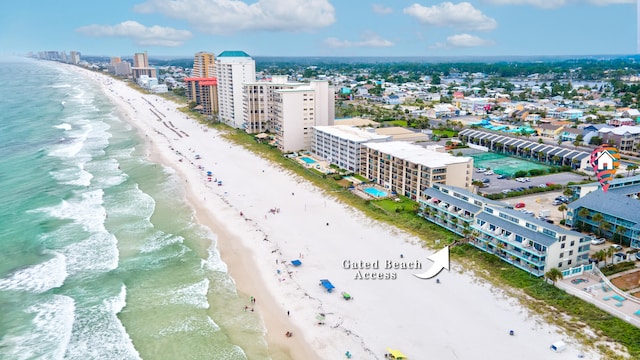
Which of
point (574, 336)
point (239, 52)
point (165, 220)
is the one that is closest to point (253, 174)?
point (165, 220)

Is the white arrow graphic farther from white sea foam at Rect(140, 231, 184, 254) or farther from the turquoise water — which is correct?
the turquoise water

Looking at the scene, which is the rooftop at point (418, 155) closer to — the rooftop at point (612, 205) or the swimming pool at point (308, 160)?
the rooftop at point (612, 205)

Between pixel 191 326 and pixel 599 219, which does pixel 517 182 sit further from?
pixel 191 326

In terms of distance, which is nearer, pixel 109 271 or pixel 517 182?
pixel 109 271

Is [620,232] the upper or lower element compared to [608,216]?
lower

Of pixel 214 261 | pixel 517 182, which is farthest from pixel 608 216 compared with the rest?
pixel 214 261

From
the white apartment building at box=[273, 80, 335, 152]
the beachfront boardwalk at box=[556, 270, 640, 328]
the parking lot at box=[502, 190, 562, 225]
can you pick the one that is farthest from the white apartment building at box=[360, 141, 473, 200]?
the white apartment building at box=[273, 80, 335, 152]

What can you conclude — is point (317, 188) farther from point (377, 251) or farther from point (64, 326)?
point (64, 326)
